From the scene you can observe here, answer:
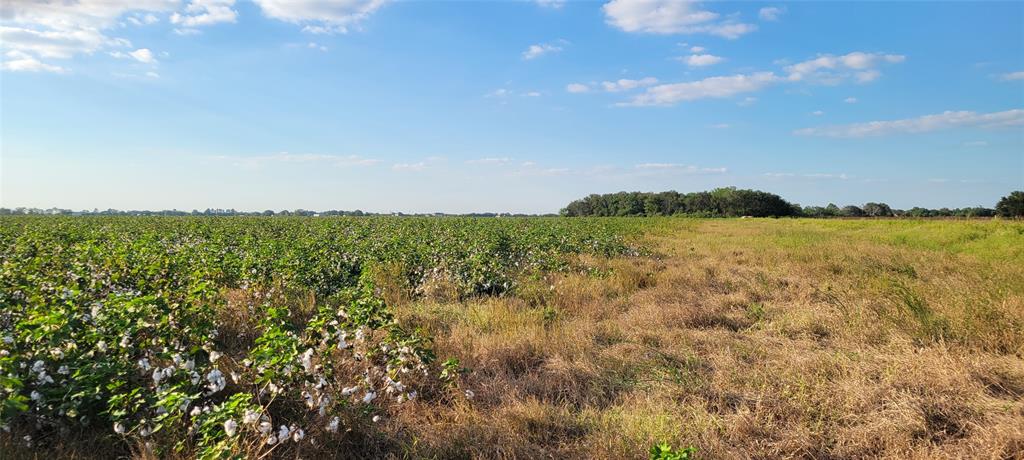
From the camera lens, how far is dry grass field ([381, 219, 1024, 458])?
3.81m

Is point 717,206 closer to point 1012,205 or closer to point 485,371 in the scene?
point 1012,205

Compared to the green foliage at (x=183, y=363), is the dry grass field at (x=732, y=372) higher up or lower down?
lower down

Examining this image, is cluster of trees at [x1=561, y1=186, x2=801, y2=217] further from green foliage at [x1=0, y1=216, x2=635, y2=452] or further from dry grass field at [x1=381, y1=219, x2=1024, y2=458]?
green foliage at [x1=0, y1=216, x2=635, y2=452]

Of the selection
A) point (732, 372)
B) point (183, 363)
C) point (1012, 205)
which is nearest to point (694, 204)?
point (1012, 205)

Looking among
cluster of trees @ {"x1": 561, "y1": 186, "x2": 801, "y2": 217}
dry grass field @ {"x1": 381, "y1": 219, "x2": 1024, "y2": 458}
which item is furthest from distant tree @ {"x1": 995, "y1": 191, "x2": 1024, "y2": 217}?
cluster of trees @ {"x1": 561, "y1": 186, "x2": 801, "y2": 217}

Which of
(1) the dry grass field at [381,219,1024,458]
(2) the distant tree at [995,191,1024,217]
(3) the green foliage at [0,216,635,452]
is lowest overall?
(1) the dry grass field at [381,219,1024,458]

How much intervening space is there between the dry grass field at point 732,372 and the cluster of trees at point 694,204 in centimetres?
9336

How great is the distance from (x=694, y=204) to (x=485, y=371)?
112 m

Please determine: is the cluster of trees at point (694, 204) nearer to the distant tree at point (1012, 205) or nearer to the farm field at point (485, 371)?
the distant tree at point (1012, 205)

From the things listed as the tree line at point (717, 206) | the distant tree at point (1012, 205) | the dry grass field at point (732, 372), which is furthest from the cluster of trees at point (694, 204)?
the dry grass field at point (732, 372)

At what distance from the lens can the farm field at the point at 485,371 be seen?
347 cm

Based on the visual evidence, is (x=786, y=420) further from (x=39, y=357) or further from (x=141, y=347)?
(x=39, y=357)

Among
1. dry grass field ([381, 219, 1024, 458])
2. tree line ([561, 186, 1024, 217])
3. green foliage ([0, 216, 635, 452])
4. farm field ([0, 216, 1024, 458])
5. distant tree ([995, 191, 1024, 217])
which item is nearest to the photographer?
green foliage ([0, 216, 635, 452])

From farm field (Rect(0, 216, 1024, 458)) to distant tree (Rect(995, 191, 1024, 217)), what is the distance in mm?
44787
